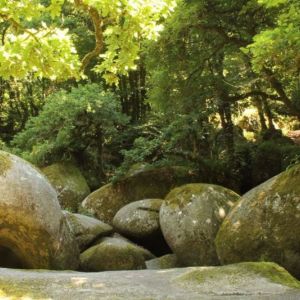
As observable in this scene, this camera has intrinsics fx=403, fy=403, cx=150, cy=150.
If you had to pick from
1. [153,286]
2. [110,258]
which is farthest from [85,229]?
[153,286]

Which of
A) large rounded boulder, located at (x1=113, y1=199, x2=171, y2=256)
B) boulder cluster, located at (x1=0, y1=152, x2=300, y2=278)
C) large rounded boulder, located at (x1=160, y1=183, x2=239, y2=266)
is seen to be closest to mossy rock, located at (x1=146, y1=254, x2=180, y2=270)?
boulder cluster, located at (x1=0, y1=152, x2=300, y2=278)

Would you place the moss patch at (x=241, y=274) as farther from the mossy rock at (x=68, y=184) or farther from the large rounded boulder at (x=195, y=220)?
the mossy rock at (x=68, y=184)

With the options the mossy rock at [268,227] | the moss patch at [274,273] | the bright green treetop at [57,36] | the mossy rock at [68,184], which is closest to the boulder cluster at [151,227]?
the mossy rock at [268,227]

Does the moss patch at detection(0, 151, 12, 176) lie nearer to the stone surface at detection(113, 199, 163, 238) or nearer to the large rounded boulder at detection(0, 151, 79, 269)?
the large rounded boulder at detection(0, 151, 79, 269)

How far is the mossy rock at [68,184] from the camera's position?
42.7ft

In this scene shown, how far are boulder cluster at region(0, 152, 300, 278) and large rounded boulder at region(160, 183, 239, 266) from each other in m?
0.02

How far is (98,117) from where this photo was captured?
44.7 feet

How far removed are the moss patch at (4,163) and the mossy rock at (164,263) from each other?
384 cm

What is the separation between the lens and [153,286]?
4141 millimetres

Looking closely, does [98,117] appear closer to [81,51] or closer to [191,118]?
[191,118]

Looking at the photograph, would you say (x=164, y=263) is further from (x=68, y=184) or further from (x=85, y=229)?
(x=68, y=184)

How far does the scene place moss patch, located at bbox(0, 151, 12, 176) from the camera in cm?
652

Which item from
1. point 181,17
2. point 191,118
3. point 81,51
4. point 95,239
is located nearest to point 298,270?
point 95,239

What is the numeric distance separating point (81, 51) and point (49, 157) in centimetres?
762
